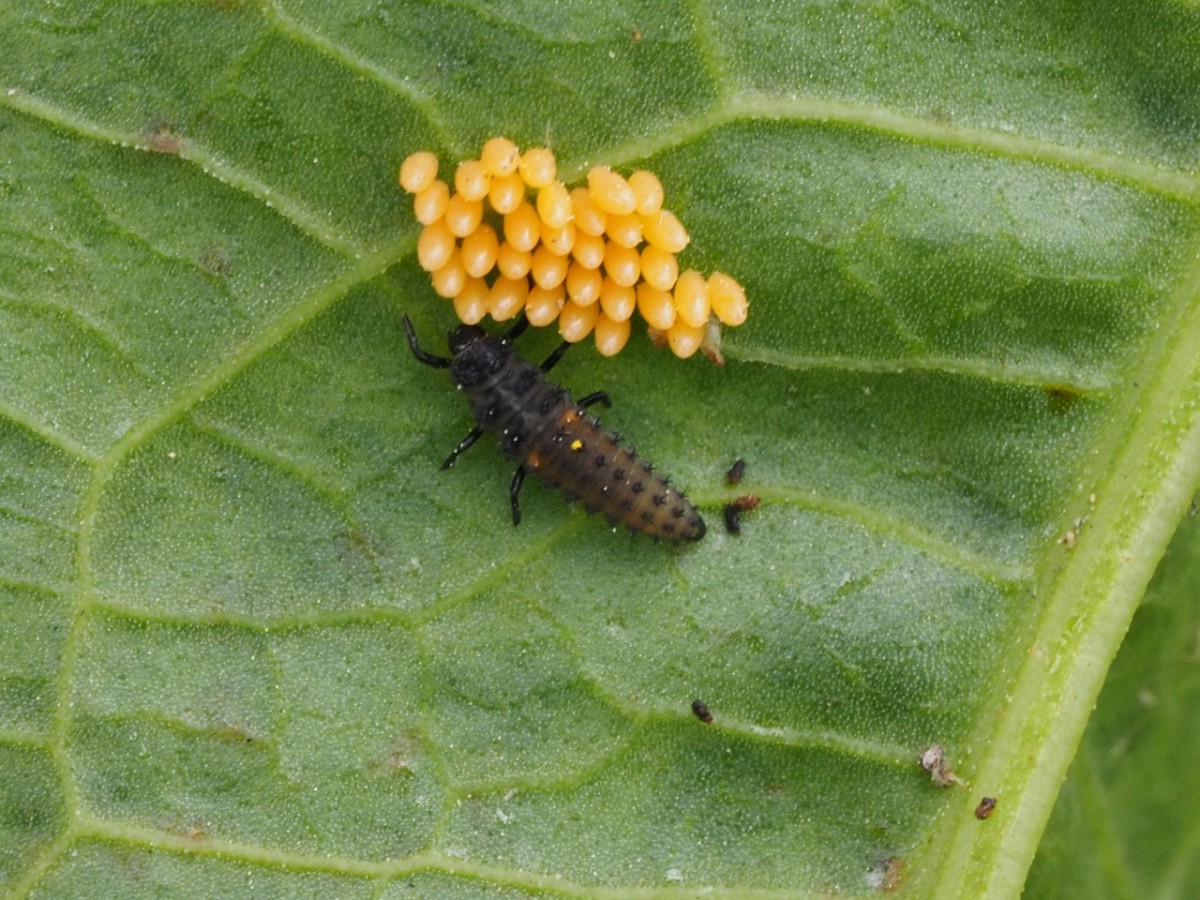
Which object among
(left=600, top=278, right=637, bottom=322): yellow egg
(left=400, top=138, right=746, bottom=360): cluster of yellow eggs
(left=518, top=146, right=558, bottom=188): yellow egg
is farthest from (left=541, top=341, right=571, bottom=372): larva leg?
(left=518, top=146, right=558, bottom=188): yellow egg

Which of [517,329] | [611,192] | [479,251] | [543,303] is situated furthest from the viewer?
[517,329]

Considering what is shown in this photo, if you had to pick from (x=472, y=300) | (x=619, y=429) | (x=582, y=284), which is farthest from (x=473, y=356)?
(x=619, y=429)

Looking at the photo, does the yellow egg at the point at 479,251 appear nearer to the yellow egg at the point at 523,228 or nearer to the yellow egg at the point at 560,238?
the yellow egg at the point at 523,228

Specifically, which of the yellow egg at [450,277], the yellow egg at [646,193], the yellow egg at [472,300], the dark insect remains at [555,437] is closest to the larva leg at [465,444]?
the dark insect remains at [555,437]

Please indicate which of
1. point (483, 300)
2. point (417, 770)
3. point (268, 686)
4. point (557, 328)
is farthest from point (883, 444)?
point (268, 686)

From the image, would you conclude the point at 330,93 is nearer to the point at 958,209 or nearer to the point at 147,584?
the point at 147,584

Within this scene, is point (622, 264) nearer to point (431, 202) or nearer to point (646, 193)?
point (646, 193)
